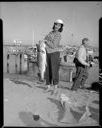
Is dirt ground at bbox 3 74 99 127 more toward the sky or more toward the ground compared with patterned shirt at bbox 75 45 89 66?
more toward the ground

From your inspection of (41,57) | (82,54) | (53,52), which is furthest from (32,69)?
(82,54)

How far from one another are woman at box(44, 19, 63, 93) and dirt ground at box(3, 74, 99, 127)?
0.31 ft

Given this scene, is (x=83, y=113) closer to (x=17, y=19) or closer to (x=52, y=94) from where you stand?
(x=52, y=94)

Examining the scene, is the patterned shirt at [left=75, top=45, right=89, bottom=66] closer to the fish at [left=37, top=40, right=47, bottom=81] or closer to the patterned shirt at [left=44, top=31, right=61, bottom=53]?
the patterned shirt at [left=44, top=31, right=61, bottom=53]

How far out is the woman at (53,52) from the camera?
5.74 ft

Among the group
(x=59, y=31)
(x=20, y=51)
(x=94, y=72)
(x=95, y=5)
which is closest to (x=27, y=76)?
(x=20, y=51)

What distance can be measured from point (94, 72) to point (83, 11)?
60 cm

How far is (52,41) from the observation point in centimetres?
176

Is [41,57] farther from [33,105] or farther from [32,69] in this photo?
[33,105]

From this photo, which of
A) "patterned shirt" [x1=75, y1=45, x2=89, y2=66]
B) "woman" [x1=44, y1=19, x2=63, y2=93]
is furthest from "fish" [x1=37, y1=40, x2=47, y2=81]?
"patterned shirt" [x1=75, y1=45, x2=89, y2=66]

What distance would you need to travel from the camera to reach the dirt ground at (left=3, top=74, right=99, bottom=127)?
1689mm

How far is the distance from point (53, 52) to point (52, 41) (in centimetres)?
10

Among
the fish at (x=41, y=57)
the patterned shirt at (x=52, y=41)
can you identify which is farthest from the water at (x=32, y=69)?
the patterned shirt at (x=52, y=41)

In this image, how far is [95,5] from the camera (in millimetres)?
1764
